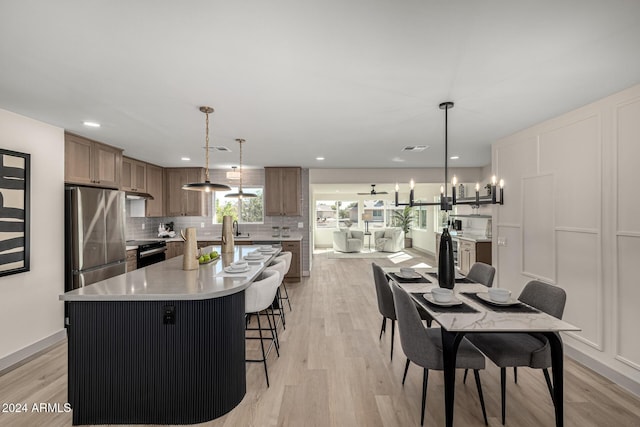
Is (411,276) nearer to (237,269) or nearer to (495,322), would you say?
(495,322)

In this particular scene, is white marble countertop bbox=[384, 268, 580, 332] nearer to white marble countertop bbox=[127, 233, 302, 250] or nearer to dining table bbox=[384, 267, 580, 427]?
dining table bbox=[384, 267, 580, 427]

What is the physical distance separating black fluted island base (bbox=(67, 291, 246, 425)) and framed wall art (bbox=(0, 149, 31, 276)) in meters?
1.39

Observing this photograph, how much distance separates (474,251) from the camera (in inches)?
229

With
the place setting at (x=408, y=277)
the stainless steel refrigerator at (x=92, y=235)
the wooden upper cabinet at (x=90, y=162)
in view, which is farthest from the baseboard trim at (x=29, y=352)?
the place setting at (x=408, y=277)

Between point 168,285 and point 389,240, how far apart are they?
924 centimetres

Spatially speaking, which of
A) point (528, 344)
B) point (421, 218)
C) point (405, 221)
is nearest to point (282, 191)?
point (528, 344)

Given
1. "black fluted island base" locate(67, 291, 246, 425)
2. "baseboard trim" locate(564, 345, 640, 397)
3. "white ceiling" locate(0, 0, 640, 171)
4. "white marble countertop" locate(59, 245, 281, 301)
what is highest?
"white ceiling" locate(0, 0, 640, 171)

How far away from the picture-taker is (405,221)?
11938mm

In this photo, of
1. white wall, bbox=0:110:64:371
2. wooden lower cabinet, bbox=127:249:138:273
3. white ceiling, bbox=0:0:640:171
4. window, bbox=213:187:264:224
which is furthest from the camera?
window, bbox=213:187:264:224

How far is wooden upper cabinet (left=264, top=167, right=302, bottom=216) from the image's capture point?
247 inches

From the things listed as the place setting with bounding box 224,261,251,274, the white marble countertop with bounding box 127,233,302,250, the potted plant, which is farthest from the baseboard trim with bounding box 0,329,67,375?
the potted plant

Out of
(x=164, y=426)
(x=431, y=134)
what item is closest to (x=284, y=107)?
(x=431, y=134)

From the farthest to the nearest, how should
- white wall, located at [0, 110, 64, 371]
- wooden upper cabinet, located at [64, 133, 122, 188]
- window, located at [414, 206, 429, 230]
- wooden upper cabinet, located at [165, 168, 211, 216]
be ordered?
1. window, located at [414, 206, 429, 230]
2. wooden upper cabinet, located at [165, 168, 211, 216]
3. wooden upper cabinet, located at [64, 133, 122, 188]
4. white wall, located at [0, 110, 64, 371]

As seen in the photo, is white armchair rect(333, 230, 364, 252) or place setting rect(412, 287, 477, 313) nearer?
place setting rect(412, 287, 477, 313)
